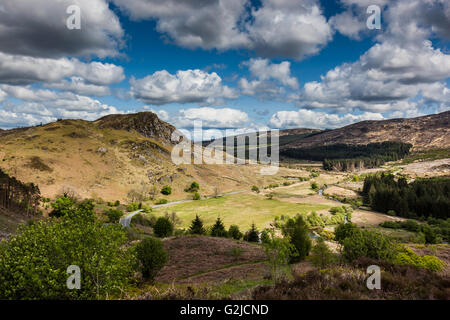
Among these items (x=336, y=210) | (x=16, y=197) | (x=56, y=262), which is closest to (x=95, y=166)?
(x=16, y=197)

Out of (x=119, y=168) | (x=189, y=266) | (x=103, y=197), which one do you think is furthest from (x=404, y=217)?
(x=119, y=168)

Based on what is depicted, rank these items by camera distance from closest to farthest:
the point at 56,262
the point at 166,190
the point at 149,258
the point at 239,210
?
the point at 56,262, the point at 149,258, the point at 239,210, the point at 166,190

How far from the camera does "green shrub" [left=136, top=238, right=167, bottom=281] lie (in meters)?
31.1

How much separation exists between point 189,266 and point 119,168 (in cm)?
12954

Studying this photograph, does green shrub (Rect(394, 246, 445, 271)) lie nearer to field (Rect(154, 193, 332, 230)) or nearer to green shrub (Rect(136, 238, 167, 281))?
green shrub (Rect(136, 238, 167, 281))

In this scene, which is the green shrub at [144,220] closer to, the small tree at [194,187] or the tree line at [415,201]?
the small tree at [194,187]

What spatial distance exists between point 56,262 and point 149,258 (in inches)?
598

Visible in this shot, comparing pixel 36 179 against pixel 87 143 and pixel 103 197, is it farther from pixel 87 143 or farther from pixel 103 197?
pixel 87 143

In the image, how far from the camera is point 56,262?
17.1m

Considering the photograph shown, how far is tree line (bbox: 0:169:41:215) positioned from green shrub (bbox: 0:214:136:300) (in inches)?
2791

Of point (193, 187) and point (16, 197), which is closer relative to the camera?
point (16, 197)

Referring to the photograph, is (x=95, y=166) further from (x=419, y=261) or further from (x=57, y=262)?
(x=419, y=261)

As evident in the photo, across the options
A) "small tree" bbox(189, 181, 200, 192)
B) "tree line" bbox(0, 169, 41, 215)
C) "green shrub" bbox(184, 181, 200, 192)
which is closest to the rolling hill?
"green shrub" bbox(184, 181, 200, 192)
